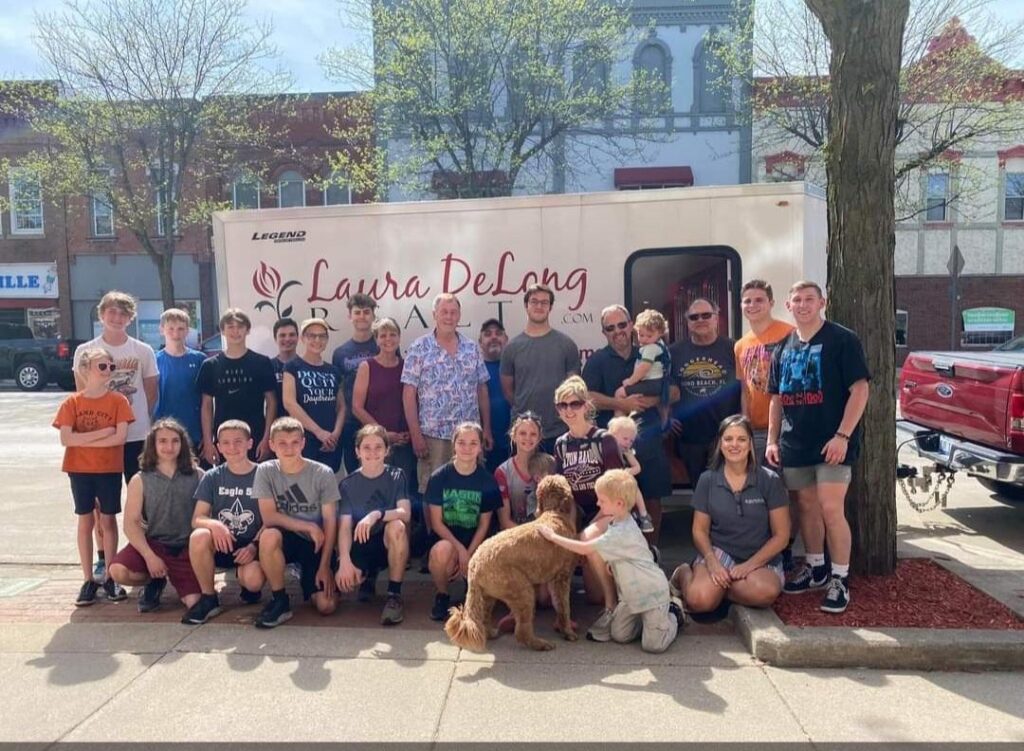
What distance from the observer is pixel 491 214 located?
6035 mm

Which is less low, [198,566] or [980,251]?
[980,251]

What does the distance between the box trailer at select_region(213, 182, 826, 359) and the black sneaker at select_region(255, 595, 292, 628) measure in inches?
98.4

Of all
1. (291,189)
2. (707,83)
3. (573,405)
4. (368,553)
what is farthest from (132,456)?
(707,83)

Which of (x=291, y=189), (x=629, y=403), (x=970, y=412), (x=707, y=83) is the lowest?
(x=970, y=412)

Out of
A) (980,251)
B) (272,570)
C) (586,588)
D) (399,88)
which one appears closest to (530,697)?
(586,588)

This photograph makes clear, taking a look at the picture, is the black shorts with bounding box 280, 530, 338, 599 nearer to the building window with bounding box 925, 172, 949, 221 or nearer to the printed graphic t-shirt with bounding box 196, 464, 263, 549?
the printed graphic t-shirt with bounding box 196, 464, 263, 549

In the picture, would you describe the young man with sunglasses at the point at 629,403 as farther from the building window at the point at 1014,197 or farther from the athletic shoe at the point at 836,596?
the building window at the point at 1014,197

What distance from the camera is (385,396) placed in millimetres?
5465

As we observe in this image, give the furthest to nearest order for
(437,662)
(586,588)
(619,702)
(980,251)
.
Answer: (980,251), (586,588), (437,662), (619,702)

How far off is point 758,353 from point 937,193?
21.1m

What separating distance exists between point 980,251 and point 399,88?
17680mm

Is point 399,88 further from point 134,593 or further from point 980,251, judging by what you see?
point 980,251

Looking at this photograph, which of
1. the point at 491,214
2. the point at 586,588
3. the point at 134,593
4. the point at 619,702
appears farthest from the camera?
the point at 491,214

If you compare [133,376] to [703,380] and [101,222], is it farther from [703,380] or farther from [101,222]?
[101,222]
